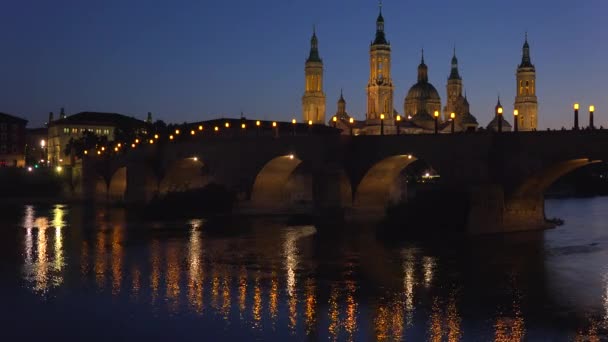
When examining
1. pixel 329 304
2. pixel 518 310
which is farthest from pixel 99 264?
pixel 518 310

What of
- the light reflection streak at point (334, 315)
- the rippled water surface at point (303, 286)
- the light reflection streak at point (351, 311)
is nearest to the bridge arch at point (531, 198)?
the rippled water surface at point (303, 286)

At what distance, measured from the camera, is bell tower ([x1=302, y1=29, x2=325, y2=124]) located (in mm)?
152250

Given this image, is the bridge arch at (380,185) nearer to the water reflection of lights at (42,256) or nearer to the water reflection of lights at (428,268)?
the water reflection of lights at (428,268)

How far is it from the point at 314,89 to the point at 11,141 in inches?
2231

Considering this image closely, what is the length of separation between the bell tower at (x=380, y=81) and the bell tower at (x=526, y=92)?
25515 mm

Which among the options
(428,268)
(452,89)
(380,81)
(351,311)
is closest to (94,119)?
(380,81)

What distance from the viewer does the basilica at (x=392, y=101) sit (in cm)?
14500

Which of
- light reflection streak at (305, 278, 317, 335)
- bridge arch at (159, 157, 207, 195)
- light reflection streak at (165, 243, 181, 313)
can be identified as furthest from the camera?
bridge arch at (159, 157, 207, 195)

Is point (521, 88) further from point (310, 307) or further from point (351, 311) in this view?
point (351, 311)

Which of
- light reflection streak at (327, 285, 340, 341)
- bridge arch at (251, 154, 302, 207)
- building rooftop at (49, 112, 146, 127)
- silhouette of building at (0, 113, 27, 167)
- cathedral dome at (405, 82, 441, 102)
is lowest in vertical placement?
light reflection streak at (327, 285, 340, 341)

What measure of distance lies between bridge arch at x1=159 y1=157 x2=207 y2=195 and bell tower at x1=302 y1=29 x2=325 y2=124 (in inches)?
3098

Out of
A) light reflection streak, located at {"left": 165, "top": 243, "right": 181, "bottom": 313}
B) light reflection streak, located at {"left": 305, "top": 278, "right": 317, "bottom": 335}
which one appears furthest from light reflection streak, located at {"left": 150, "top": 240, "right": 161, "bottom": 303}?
light reflection streak, located at {"left": 305, "top": 278, "right": 317, "bottom": 335}

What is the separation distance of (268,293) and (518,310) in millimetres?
8237

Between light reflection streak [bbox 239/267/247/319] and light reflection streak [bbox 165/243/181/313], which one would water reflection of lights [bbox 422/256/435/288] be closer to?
light reflection streak [bbox 239/267/247/319]
